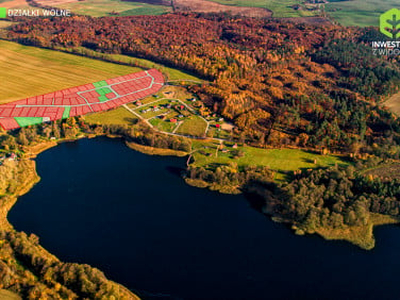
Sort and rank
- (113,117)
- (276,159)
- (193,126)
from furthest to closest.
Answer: (113,117), (193,126), (276,159)

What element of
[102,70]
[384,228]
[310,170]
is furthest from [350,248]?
[102,70]

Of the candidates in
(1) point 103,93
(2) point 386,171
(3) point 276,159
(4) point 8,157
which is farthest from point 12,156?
(2) point 386,171

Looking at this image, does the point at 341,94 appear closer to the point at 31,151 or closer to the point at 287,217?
the point at 287,217

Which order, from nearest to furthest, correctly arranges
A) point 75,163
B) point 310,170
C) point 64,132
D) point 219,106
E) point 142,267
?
point 142,267
point 310,170
point 75,163
point 64,132
point 219,106

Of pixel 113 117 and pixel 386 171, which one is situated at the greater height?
pixel 113 117

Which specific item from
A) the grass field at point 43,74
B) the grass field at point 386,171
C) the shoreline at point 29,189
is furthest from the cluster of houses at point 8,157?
the grass field at point 386,171

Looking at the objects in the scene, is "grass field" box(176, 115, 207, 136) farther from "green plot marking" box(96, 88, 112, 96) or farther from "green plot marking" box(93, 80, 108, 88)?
"green plot marking" box(93, 80, 108, 88)

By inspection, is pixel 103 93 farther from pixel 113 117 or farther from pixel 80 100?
pixel 113 117
